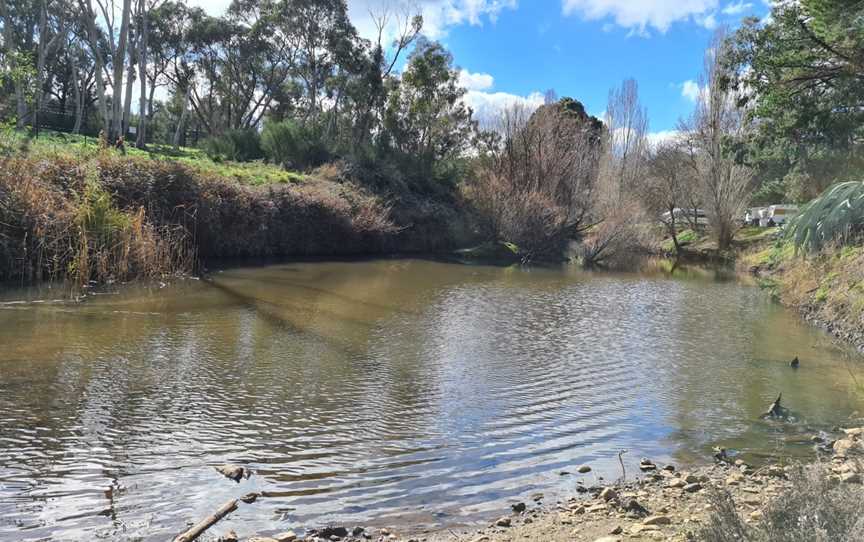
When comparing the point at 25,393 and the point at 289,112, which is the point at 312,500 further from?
the point at 289,112

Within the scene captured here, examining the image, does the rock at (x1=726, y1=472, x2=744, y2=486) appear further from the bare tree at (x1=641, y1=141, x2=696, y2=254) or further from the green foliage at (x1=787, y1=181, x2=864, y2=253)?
the bare tree at (x1=641, y1=141, x2=696, y2=254)

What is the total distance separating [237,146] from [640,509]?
34.3m

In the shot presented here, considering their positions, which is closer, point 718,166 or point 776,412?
point 776,412

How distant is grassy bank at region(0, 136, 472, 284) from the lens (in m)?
14.4

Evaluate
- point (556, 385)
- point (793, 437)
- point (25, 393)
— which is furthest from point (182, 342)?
point (793, 437)

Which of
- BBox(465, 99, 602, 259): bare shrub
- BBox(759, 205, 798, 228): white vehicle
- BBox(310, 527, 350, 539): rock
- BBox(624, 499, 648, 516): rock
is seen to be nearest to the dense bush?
BBox(465, 99, 602, 259): bare shrub

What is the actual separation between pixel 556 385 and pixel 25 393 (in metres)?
6.48

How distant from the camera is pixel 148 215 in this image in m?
18.9

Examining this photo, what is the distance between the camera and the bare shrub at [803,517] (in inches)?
105

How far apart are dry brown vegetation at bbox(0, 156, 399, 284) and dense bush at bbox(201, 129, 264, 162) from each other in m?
6.63

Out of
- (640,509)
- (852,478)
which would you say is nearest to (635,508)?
(640,509)

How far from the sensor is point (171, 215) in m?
20.4

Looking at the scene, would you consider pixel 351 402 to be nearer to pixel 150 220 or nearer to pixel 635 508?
pixel 635 508

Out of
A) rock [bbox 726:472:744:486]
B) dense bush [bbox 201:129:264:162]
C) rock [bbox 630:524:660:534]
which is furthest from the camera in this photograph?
dense bush [bbox 201:129:264:162]
